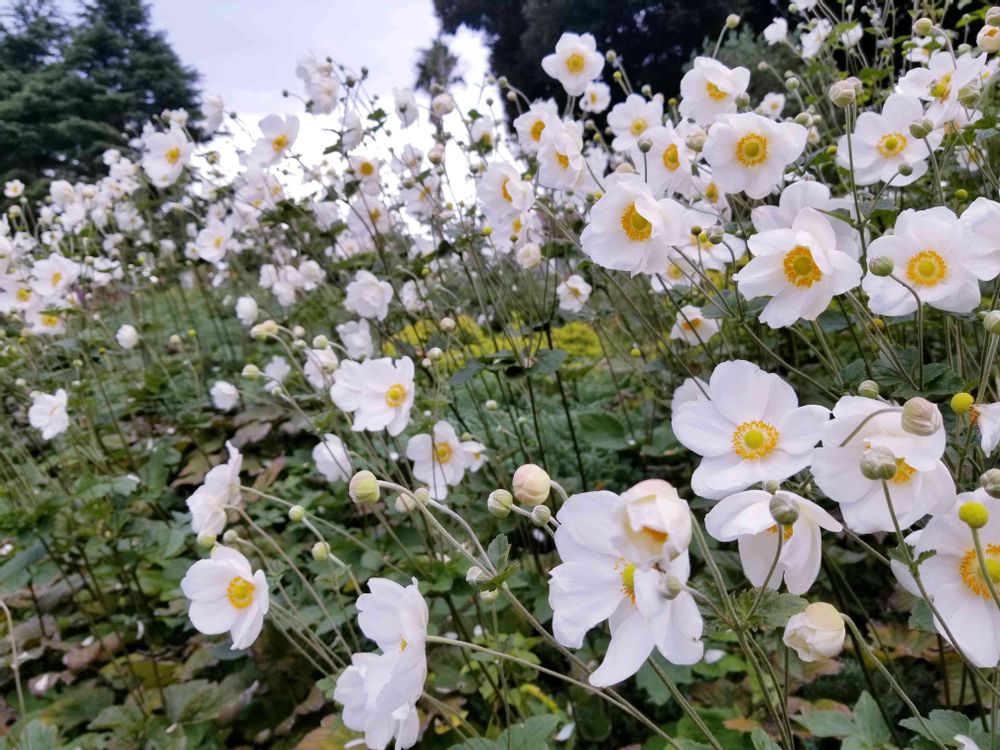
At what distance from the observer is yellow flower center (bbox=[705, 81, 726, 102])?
4.89 feet

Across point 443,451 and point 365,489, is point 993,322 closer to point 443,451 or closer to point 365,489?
point 365,489

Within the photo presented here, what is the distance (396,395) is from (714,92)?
1.00 m

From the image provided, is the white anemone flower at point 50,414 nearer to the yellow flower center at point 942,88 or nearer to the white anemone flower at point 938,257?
the white anemone flower at point 938,257

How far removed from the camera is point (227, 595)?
1.22m

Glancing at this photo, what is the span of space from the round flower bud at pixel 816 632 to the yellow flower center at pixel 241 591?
0.87 metres

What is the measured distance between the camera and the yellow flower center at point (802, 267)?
0.97 meters

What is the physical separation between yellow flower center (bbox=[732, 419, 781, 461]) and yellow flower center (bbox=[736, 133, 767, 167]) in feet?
1.86

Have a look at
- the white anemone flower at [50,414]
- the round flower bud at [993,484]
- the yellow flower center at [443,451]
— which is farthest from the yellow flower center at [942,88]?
the white anemone flower at [50,414]

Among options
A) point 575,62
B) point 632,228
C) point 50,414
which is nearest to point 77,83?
point 50,414

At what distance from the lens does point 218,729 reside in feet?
6.05

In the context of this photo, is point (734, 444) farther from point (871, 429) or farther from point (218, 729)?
point (218, 729)

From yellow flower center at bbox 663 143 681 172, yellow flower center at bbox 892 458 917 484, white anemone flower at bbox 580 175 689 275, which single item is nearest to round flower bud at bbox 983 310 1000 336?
yellow flower center at bbox 892 458 917 484

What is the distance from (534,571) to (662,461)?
606mm

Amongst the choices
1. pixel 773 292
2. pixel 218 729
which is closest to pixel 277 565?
pixel 218 729
